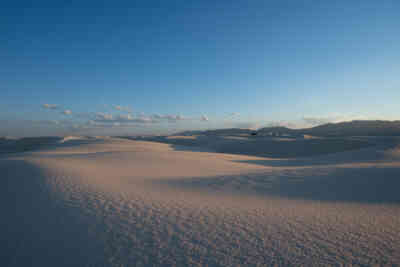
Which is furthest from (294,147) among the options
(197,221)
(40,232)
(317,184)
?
(40,232)

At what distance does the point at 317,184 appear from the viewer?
7.18 metres

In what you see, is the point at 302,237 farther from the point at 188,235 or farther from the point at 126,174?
the point at 126,174

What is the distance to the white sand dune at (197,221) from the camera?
10.7 ft

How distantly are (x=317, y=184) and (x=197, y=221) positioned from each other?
4986 millimetres

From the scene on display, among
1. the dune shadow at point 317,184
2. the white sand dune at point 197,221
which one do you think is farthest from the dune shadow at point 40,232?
the dune shadow at point 317,184

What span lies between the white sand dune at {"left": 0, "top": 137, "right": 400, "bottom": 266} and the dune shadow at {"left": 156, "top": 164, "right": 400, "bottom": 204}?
3 cm

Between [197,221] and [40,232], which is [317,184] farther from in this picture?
[40,232]

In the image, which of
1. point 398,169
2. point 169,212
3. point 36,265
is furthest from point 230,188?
point 398,169

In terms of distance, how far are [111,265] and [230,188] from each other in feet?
14.9

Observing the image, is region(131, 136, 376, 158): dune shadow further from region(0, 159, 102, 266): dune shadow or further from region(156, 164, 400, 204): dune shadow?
region(0, 159, 102, 266): dune shadow

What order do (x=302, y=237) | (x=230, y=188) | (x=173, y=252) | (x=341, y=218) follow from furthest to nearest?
(x=230, y=188), (x=341, y=218), (x=302, y=237), (x=173, y=252)

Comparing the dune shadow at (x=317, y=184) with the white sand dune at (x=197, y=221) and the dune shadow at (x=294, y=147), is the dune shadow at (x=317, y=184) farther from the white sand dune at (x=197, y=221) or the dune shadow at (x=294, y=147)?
the dune shadow at (x=294, y=147)

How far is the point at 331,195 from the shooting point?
6199 mm

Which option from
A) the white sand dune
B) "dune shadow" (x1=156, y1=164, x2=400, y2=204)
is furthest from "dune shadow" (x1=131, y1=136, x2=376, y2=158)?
the white sand dune
